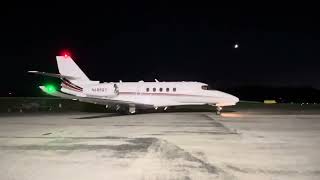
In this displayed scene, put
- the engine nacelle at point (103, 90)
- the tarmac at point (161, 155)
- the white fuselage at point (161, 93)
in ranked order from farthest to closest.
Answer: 1. the engine nacelle at point (103, 90)
2. the white fuselage at point (161, 93)
3. the tarmac at point (161, 155)

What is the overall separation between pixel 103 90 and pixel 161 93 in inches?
224

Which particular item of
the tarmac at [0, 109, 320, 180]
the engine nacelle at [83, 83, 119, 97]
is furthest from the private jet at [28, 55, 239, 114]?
the tarmac at [0, 109, 320, 180]

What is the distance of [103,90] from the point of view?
3816cm

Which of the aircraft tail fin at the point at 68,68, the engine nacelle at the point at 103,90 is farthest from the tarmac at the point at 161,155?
the aircraft tail fin at the point at 68,68

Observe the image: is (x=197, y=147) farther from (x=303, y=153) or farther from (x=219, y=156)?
(x=303, y=153)

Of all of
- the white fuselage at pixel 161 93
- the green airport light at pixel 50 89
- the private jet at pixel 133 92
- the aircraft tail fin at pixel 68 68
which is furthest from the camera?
the aircraft tail fin at pixel 68 68

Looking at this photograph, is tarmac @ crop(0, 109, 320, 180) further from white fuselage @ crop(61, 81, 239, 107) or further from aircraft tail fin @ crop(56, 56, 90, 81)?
aircraft tail fin @ crop(56, 56, 90, 81)

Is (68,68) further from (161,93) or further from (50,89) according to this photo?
(161,93)

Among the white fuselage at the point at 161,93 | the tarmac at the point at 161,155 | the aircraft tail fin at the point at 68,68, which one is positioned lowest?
the tarmac at the point at 161,155

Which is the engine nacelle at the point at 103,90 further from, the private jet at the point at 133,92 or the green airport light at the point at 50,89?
the green airport light at the point at 50,89

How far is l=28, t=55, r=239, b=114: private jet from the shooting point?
34.8 m

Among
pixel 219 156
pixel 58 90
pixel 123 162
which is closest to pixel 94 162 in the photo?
pixel 123 162

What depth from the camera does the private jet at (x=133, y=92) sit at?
3484 cm

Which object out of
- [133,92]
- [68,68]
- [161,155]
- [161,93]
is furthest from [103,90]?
[161,155]
